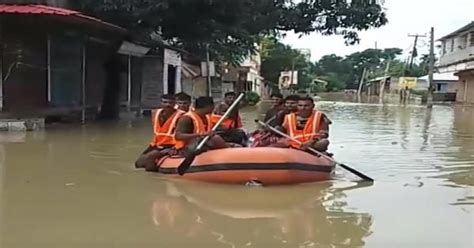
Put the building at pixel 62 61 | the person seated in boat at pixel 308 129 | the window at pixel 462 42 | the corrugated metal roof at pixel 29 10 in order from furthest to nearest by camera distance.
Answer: the window at pixel 462 42
the building at pixel 62 61
the corrugated metal roof at pixel 29 10
the person seated in boat at pixel 308 129

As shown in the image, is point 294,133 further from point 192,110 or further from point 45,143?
point 45,143

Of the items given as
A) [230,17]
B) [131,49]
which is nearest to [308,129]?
[230,17]

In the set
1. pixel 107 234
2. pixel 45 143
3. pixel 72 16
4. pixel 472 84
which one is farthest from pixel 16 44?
pixel 472 84

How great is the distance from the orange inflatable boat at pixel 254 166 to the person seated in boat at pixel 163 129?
845 millimetres

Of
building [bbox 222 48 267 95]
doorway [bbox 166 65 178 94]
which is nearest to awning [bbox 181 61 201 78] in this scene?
doorway [bbox 166 65 178 94]

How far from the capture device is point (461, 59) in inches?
2233

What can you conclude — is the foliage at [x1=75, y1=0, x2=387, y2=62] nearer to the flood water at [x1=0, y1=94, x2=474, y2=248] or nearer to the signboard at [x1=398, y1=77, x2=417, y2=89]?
the flood water at [x1=0, y1=94, x2=474, y2=248]

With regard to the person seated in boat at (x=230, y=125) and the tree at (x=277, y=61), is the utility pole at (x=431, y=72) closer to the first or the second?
the tree at (x=277, y=61)

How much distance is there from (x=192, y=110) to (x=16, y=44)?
32.4 ft

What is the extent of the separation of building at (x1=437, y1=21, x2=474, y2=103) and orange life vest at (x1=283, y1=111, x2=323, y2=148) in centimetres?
3726

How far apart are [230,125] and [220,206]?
301 cm

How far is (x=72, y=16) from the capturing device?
16.2 m

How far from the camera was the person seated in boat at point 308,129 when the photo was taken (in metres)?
10.0

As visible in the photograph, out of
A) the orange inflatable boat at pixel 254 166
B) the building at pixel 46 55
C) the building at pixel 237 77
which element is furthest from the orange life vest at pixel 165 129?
the building at pixel 237 77
